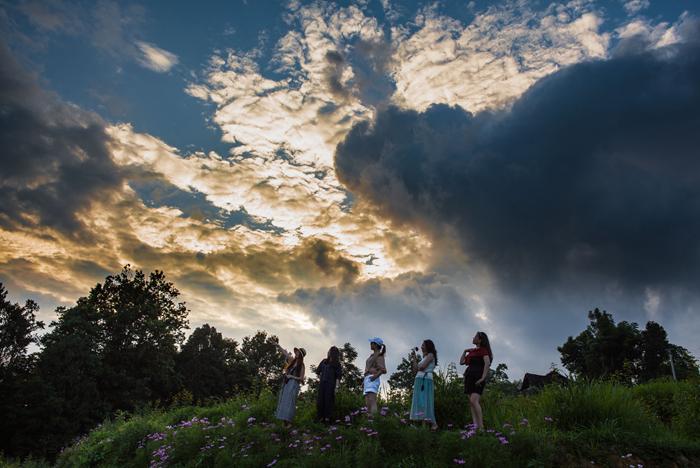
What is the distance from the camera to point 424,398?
10.0 meters

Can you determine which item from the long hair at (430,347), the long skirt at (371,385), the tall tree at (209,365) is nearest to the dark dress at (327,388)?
the long skirt at (371,385)

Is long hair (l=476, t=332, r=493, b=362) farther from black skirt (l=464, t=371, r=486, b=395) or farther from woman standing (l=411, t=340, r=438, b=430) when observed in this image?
woman standing (l=411, t=340, r=438, b=430)

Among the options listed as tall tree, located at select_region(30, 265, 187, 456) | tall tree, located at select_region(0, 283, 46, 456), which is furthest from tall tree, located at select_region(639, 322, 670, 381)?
tall tree, located at select_region(0, 283, 46, 456)

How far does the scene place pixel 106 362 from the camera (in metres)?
40.0

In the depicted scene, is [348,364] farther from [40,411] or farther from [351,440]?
[351,440]

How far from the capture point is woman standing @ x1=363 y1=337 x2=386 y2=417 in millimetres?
10898

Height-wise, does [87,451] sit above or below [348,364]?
below

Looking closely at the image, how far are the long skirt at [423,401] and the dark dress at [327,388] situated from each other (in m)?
2.19

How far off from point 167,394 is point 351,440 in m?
44.2

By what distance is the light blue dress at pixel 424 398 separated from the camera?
9.90 m

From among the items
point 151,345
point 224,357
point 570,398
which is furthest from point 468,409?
point 224,357

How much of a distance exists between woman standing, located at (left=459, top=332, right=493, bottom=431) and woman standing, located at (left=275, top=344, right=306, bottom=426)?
13.8ft

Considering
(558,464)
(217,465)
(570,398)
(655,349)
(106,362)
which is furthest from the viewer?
(655,349)

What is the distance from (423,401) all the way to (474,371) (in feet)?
4.51
